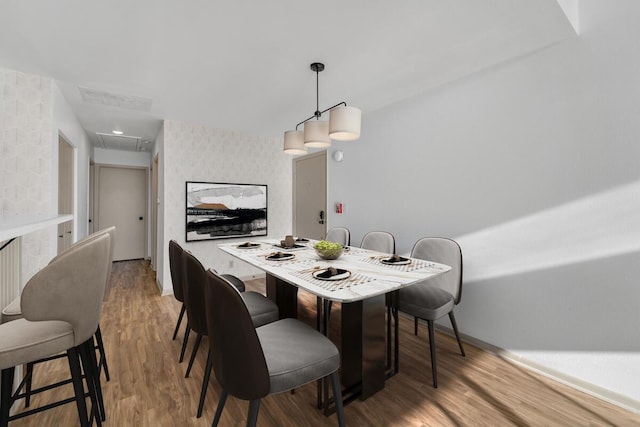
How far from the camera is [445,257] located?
2.48 metres

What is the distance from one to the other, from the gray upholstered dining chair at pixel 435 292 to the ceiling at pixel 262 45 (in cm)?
157

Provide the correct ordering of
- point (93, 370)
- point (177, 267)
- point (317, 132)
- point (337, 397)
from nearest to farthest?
1. point (337, 397)
2. point (93, 370)
3. point (177, 267)
4. point (317, 132)

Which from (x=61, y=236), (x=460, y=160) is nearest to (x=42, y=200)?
(x=61, y=236)

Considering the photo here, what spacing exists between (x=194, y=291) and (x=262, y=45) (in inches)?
70.5

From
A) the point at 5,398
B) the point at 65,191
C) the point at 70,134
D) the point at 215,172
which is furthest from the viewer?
the point at 215,172

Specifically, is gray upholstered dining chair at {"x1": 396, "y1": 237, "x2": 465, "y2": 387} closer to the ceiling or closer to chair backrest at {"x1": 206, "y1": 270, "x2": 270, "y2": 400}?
chair backrest at {"x1": 206, "y1": 270, "x2": 270, "y2": 400}

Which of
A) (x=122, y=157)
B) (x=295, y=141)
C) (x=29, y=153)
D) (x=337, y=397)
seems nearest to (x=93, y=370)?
(x=337, y=397)

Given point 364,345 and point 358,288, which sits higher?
point 358,288

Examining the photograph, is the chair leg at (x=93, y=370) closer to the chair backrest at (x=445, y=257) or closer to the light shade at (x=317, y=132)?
the light shade at (x=317, y=132)

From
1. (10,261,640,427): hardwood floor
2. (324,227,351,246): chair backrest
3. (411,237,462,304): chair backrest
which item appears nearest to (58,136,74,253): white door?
(10,261,640,427): hardwood floor

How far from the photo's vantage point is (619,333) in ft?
5.85

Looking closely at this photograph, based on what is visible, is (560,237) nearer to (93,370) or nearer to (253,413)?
(253,413)

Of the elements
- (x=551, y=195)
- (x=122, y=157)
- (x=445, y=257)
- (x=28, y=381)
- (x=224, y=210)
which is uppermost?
(x=122, y=157)

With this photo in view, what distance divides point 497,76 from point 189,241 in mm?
4113
